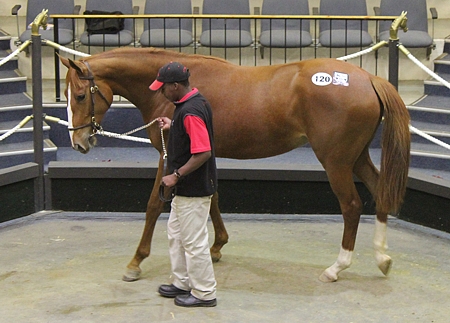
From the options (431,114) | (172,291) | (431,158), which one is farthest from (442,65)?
(172,291)

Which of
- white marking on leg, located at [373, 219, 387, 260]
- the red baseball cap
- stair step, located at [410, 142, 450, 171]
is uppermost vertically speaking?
the red baseball cap

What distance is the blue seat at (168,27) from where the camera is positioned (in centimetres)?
864

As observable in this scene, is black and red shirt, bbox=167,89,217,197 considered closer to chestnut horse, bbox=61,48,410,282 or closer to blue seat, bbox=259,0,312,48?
chestnut horse, bbox=61,48,410,282

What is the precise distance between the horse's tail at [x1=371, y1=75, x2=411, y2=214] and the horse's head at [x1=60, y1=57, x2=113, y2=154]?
5.63 feet

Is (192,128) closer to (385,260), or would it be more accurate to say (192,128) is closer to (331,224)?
(385,260)

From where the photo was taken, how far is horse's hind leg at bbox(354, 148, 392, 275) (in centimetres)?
481

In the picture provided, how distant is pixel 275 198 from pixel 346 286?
1.61m

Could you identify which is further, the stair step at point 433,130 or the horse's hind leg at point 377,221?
the stair step at point 433,130

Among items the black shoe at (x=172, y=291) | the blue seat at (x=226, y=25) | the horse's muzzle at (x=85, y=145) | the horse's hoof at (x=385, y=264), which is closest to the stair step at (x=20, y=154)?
the horse's muzzle at (x=85, y=145)

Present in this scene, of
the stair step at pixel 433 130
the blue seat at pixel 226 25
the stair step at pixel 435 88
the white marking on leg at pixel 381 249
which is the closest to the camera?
the white marking on leg at pixel 381 249

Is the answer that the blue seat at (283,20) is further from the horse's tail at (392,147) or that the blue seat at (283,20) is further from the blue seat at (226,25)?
the horse's tail at (392,147)

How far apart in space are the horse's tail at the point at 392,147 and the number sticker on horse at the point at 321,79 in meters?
0.27

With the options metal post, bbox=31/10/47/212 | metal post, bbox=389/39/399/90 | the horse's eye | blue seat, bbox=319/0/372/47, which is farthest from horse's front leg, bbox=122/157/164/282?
blue seat, bbox=319/0/372/47

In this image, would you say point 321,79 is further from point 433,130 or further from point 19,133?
point 19,133
